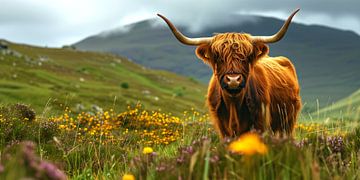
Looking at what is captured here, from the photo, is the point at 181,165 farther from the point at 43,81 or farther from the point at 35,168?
the point at 43,81

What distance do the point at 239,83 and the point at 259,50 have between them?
128 cm

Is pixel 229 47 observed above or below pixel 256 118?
above

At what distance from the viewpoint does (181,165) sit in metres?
3.76

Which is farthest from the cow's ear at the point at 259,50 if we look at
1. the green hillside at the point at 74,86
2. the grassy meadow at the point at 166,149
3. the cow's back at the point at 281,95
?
the green hillside at the point at 74,86

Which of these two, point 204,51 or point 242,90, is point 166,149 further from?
point 204,51

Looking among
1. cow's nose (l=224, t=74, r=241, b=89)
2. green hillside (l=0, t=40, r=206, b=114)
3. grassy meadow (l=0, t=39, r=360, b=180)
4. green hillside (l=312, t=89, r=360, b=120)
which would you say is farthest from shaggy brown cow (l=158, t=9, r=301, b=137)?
green hillside (l=0, t=40, r=206, b=114)

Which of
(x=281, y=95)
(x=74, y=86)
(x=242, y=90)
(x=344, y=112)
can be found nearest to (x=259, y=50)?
(x=242, y=90)

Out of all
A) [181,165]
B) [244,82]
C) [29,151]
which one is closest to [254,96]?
[244,82]

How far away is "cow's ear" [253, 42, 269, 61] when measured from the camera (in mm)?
8198

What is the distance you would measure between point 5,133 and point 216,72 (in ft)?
11.3

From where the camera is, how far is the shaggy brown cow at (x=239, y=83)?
7.57 m

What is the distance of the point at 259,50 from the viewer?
27.2ft

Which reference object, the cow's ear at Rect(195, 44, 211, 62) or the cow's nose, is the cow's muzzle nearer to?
the cow's nose

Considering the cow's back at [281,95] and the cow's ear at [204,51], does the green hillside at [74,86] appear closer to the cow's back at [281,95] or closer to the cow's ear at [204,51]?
the cow's ear at [204,51]
